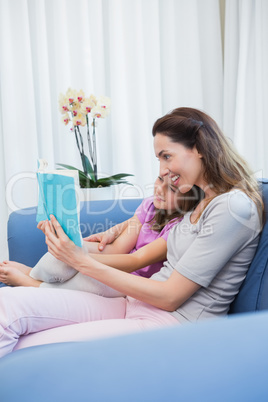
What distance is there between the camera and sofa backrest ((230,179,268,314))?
1.17 m

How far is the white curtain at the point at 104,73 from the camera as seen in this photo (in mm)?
2779

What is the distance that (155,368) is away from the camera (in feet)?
1.59

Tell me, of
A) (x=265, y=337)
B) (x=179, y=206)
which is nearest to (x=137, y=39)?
(x=179, y=206)

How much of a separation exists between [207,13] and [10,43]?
4.58ft

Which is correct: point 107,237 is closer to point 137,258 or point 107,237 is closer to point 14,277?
point 137,258

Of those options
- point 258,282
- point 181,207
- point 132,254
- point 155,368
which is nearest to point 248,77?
point 181,207

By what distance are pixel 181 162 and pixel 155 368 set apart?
2.96 feet

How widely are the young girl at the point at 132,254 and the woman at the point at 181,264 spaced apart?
71 millimetres

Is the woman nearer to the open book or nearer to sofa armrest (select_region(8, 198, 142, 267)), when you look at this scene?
the open book

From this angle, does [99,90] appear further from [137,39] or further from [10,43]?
[10,43]

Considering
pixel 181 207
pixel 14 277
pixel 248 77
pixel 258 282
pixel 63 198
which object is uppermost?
pixel 248 77

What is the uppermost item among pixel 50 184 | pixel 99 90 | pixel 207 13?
pixel 207 13

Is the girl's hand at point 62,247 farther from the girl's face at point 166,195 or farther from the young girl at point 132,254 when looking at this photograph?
the girl's face at point 166,195

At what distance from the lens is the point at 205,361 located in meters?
0.50
